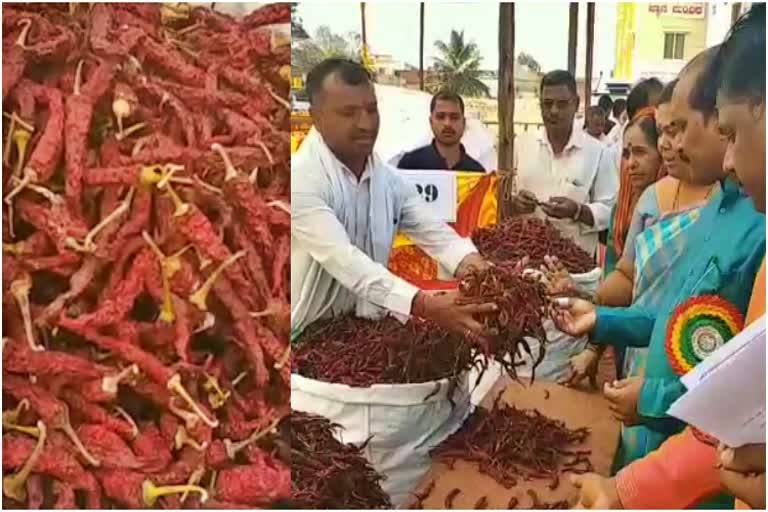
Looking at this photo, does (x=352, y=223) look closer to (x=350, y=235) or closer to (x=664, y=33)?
(x=350, y=235)

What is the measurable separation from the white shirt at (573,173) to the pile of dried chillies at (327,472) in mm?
535

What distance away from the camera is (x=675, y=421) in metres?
1.55

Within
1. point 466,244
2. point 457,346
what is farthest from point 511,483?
point 466,244

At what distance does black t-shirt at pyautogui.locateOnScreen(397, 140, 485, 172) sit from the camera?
1602 mm

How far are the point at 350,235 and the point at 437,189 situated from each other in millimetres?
173

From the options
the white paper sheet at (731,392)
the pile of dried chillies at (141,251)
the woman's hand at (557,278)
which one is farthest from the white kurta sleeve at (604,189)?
the pile of dried chillies at (141,251)

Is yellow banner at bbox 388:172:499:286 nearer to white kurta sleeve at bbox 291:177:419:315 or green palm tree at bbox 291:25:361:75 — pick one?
white kurta sleeve at bbox 291:177:419:315

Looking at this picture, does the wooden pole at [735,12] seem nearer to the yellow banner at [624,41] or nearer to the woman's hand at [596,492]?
the yellow banner at [624,41]

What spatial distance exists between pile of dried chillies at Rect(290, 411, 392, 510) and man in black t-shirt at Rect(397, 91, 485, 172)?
481 millimetres

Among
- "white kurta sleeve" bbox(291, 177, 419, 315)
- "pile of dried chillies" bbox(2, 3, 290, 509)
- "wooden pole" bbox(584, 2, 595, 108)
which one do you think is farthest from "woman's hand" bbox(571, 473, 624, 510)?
"wooden pole" bbox(584, 2, 595, 108)

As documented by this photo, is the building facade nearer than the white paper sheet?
No

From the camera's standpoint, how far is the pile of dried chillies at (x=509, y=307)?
5.19 ft

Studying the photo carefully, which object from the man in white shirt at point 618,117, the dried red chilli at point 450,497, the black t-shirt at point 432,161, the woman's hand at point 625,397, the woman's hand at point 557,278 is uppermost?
the man in white shirt at point 618,117

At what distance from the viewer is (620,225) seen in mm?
1610
